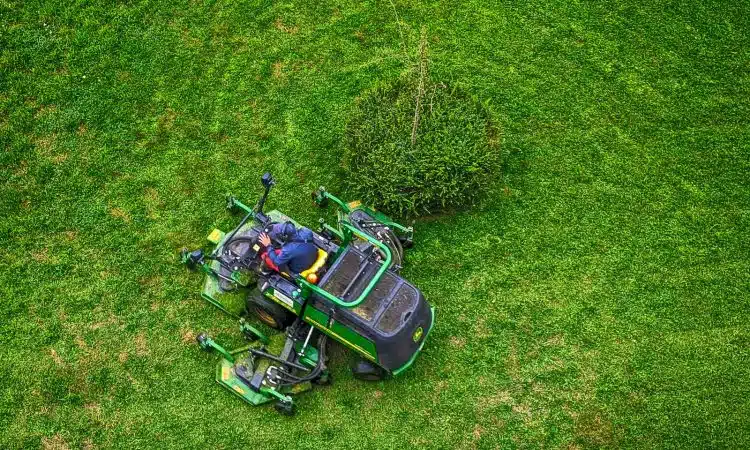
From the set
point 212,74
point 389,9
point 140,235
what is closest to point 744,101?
point 389,9

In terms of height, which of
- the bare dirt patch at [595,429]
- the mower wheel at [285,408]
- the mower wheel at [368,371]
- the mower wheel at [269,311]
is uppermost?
the mower wheel at [269,311]

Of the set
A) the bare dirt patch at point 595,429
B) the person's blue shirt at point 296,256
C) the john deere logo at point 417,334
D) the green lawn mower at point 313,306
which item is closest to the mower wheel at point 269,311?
the green lawn mower at point 313,306

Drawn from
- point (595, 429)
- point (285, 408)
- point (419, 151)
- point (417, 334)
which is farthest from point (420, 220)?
point (595, 429)

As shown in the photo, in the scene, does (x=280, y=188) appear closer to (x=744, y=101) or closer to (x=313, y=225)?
Answer: (x=313, y=225)

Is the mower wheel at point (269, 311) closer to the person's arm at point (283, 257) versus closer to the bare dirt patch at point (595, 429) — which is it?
the person's arm at point (283, 257)

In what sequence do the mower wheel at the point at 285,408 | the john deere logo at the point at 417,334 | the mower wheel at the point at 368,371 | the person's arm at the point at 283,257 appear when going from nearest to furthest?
the person's arm at the point at 283,257 < the john deere logo at the point at 417,334 < the mower wheel at the point at 285,408 < the mower wheel at the point at 368,371

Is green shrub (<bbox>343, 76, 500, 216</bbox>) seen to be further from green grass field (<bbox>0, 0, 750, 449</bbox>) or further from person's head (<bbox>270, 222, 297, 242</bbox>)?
person's head (<bbox>270, 222, 297, 242</bbox>)

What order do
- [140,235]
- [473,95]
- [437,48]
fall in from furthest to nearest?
[437,48] < [473,95] < [140,235]
